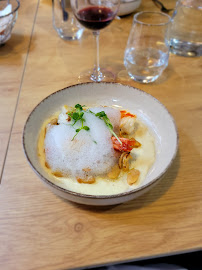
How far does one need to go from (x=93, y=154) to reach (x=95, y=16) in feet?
1.62

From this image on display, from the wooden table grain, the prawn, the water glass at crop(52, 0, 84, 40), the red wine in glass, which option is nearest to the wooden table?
the wooden table grain

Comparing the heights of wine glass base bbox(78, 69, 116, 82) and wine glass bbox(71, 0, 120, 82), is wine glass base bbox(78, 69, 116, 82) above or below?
below

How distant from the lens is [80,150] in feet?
1.98

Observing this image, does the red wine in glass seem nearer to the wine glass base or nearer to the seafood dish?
the wine glass base

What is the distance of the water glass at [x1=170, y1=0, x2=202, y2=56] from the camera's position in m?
1.03

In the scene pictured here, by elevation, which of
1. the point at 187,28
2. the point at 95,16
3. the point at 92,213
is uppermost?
the point at 95,16

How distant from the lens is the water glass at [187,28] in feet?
3.37

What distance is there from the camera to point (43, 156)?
624 millimetres

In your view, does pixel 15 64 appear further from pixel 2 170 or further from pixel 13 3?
pixel 2 170

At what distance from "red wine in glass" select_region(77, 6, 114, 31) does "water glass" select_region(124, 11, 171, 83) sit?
0.33 feet

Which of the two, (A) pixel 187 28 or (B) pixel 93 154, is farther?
(A) pixel 187 28

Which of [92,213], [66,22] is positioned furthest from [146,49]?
[92,213]

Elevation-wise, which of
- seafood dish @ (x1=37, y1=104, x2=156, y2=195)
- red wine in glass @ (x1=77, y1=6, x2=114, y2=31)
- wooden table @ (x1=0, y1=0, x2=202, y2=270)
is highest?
red wine in glass @ (x1=77, y1=6, x2=114, y2=31)

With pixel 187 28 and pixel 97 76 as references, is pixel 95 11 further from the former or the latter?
pixel 187 28
